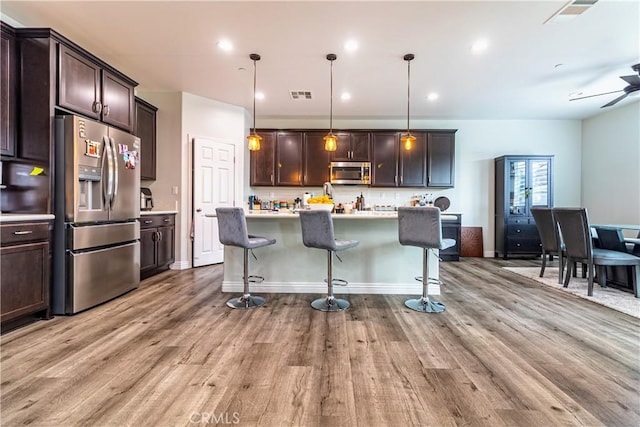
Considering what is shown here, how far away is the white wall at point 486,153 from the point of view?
5848mm

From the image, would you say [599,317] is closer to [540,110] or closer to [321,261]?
[321,261]

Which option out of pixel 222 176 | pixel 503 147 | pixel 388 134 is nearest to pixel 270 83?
pixel 222 176

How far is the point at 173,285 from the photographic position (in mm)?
3594

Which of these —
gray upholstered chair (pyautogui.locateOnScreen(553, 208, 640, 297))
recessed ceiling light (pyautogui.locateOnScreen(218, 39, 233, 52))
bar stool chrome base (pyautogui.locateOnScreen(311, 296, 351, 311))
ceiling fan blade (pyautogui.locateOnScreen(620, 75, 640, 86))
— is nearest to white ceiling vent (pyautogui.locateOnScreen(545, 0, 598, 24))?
ceiling fan blade (pyautogui.locateOnScreen(620, 75, 640, 86))

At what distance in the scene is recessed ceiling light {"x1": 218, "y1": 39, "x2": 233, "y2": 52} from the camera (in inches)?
121

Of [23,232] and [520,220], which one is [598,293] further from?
Result: [23,232]

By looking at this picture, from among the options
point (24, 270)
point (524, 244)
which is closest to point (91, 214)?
point (24, 270)

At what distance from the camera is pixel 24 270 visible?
227cm

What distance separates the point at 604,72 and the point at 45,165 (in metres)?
6.46

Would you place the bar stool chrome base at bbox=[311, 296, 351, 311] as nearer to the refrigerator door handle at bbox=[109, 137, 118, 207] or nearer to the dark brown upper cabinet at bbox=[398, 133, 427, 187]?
the refrigerator door handle at bbox=[109, 137, 118, 207]

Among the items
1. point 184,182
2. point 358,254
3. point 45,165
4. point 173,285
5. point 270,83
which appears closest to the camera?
point 45,165

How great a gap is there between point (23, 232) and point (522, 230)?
22.9ft

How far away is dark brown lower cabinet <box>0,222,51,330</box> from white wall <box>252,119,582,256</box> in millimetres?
3733

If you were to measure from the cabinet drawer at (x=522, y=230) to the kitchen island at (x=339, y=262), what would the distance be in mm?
3142
